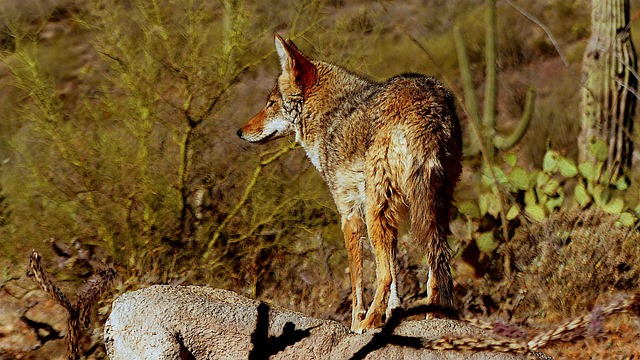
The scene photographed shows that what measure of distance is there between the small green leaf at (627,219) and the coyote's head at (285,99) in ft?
9.40

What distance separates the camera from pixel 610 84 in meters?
9.05

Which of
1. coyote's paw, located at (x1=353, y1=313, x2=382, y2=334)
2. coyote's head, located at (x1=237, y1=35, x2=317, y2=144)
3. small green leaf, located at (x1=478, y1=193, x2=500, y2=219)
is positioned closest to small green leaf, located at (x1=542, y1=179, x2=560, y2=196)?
small green leaf, located at (x1=478, y1=193, x2=500, y2=219)

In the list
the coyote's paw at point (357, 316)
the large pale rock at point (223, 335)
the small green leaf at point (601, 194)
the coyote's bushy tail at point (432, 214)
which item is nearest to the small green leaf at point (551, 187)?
the small green leaf at point (601, 194)

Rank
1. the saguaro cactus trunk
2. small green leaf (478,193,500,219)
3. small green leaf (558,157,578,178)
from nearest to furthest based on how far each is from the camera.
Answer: small green leaf (558,157,578,178), small green leaf (478,193,500,219), the saguaro cactus trunk

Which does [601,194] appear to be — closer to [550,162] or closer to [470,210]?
[550,162]

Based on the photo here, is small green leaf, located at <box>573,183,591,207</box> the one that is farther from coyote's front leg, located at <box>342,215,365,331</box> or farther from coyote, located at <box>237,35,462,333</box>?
coyote's front leg, located at <box>342,215,365,331</box>

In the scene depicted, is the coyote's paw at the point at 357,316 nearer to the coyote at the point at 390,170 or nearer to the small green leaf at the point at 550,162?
the coyote at the point at 390,170

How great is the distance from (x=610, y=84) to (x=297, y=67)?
3.78 meters

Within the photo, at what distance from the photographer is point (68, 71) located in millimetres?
16891

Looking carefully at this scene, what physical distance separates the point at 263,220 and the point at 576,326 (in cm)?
511

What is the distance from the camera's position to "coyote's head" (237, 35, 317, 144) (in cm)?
690

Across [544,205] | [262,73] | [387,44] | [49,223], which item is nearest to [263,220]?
[49,223]

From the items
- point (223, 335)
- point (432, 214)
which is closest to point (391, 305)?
point (432, 214)

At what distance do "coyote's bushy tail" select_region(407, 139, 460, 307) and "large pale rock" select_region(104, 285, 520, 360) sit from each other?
2.77ft
